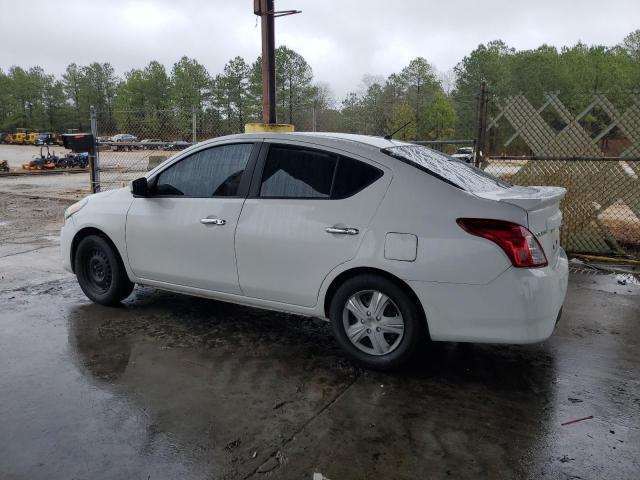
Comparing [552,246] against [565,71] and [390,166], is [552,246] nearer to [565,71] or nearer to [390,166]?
[390,166]

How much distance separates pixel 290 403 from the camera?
3254mm

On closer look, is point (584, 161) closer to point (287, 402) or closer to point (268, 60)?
point (268, 60)

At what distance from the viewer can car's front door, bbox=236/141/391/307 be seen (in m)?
3.63

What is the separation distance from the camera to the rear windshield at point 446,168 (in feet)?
11.9

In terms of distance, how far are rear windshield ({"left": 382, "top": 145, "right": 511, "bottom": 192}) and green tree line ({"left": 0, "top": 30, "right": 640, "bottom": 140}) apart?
44.4 inches

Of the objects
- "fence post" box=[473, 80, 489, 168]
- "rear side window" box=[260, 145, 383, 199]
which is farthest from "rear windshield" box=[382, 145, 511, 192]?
"fence post" box=[473, 80, 489, 168]

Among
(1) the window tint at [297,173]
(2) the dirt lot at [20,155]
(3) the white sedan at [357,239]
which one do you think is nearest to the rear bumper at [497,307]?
(3) the white sedan at [357,239]

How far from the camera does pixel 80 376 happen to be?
3.62 m

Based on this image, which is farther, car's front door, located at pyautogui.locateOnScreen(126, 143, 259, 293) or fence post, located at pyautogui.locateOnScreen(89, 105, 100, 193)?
fence post, located at pyautogui.locateOnScreen(89, 105, 100, 193)

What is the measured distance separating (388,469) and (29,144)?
7229cm

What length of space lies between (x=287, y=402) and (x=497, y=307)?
1425mm

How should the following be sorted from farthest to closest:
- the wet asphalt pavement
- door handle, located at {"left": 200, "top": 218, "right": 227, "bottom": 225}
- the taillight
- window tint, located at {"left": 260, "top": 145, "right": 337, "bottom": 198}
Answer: door handle, located at {"left": 200, "top": 218, "right": 227, "bottom": 225}
window tint, located at {"left": 260, "top": 145, "right": 337, "bottom": 198}
the taillight
the wet asphalt pavement

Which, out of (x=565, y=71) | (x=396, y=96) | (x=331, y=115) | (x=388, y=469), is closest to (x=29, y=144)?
(x=396, y=96)

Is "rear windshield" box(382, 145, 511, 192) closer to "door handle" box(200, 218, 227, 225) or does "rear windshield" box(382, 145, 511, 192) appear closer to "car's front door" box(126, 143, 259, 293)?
"car's front door" box(126, 143, 259, 293)
